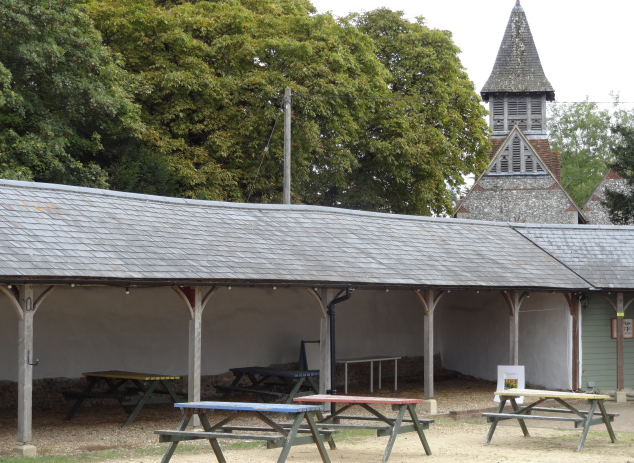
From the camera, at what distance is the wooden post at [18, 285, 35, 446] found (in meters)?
10.2

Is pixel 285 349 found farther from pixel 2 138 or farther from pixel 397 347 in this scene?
pixel 2 138

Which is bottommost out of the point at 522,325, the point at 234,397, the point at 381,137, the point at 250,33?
the point at 234,397

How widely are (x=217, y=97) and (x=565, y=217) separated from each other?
71.2ft

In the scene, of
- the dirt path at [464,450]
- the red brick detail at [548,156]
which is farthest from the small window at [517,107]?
the dirt path at [464,450]

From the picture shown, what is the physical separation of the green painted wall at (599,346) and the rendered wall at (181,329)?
3554 mm

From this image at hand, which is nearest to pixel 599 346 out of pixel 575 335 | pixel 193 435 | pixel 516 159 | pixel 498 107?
pixel 575 335

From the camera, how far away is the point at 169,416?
1350 centimetres

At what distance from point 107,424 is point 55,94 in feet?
37.1

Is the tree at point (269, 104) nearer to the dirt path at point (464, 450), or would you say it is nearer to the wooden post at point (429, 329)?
the wooden post at point (429, 329)

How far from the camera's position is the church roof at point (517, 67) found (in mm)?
45125

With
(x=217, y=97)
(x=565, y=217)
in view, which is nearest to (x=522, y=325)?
(x=217, y=97)

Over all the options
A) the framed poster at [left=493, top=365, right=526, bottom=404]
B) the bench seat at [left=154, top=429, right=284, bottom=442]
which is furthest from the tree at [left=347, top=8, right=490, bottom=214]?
the bench seat at [left=154, top=429, right=284, bottom=442]

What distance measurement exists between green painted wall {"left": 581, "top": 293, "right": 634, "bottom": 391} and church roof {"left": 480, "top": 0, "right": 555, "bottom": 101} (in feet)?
97.2

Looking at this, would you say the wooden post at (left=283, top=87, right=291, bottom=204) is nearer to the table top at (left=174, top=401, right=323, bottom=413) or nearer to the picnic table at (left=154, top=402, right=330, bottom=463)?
the picnic table at (left=154, top=402, right=330, bottom=463)
